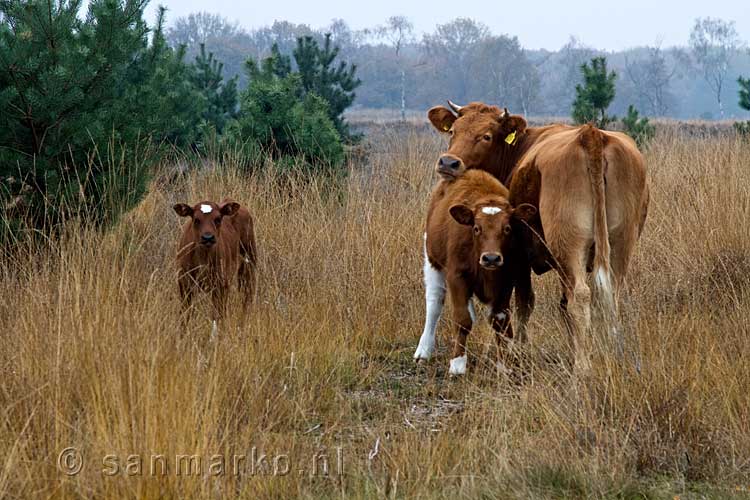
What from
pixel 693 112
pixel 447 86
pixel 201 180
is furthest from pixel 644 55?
pixel 201 180

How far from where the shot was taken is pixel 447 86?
4264 inches

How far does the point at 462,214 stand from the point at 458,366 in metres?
1.07

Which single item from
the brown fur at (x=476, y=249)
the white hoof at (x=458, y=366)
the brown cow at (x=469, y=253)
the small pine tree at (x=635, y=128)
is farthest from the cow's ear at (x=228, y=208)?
the small pine tree at (x=635, y=128)

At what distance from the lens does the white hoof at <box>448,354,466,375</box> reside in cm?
723

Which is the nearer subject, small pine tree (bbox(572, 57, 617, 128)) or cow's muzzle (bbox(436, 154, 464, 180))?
cow's muzzle (bbox(436, 154, 464, 180))

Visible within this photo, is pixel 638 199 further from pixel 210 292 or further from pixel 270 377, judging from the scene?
pixel 210 292

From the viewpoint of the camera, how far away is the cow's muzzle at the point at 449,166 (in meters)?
7.67

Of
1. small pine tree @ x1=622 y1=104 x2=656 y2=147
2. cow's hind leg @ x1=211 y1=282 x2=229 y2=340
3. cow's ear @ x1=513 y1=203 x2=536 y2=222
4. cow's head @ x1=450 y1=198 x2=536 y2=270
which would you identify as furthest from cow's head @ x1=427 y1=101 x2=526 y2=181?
small pine tree @ x1=622 y1=104 x2=656 y2=147

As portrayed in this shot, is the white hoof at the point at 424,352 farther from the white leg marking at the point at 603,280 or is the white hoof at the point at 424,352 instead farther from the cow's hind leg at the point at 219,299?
the white leg marking at the point at 603,280

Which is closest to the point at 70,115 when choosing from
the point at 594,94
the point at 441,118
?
the point at 441,118

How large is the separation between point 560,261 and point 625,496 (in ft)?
6.93

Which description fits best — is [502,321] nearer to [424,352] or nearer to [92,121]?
[424,352]

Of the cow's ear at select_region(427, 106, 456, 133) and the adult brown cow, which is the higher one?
the cow's ear at select_region(427, 106, 456, 133)

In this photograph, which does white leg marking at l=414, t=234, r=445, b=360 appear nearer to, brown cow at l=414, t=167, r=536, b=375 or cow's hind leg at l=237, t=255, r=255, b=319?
brown cow at l=414, t=167, r=536, b=375
